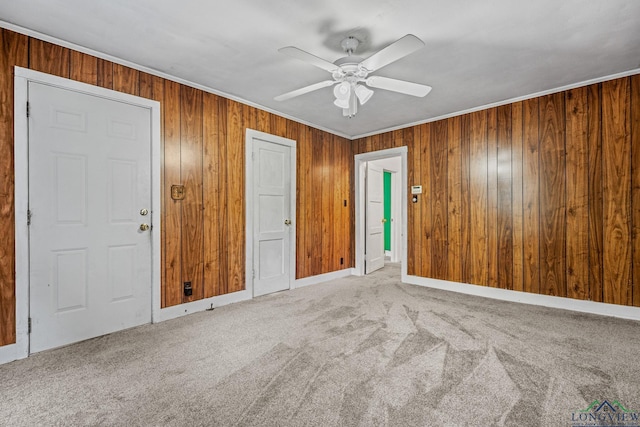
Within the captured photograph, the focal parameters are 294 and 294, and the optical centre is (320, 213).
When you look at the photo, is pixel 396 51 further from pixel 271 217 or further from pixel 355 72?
pixel 271 217

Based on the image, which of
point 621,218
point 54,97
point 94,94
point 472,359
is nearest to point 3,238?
point 54,97

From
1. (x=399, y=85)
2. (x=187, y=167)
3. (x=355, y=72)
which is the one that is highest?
(x=355, y=72)

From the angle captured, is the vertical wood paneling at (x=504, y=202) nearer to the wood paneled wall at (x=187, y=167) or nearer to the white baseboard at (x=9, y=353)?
the wood paneled wall at (x=187, y=167)

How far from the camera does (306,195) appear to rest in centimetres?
452

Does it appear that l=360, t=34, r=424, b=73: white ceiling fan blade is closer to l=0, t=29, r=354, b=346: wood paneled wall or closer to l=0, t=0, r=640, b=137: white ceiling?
l=0, t=0, r=640, b=137: white ceiling

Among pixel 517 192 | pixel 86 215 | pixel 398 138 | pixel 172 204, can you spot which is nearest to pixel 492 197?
pixel 517 192

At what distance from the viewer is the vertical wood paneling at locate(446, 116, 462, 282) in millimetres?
4133

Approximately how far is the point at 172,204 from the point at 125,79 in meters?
1.24

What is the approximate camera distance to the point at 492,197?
3861 mm

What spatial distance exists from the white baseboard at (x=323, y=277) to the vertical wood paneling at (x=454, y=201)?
5.48 ft

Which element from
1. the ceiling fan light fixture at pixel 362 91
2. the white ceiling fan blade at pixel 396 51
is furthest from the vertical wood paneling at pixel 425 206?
the white ceiling fan blade at pixel 396 51

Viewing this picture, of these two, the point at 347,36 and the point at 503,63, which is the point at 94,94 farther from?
the point at 503,63

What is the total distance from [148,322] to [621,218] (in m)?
4.92

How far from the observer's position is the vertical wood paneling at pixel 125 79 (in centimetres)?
271
